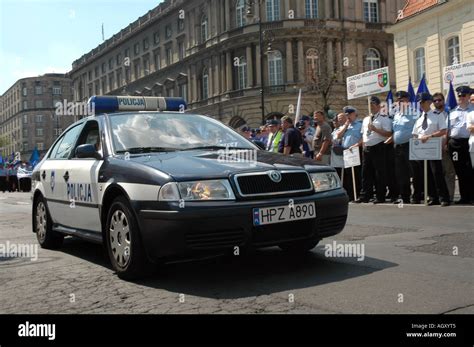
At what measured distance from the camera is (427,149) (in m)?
9.59

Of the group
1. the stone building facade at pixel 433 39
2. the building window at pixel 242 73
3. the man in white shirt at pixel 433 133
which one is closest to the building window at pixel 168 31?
the building window at pixel 242 73

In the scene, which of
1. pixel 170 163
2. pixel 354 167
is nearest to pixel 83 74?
pixel 354 167

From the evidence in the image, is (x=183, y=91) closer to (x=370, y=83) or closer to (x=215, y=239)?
(x=370, y=83)

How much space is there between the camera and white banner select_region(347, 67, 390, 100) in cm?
1448

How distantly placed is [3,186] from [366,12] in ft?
107

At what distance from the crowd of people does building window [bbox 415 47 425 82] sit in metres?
19.6

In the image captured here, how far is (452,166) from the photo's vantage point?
32.3 ft

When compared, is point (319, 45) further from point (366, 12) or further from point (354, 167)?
point (354, 167)


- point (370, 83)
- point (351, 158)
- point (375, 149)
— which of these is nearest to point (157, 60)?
point (370, 83)

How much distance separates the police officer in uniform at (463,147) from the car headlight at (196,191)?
651 centimetres

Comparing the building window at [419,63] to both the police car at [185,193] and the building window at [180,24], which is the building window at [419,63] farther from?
the building window at [180,24]

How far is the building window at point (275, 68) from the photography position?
147 ft

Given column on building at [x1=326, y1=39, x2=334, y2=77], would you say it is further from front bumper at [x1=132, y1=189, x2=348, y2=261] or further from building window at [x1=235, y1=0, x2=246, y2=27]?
front bumper at [x1=132, y1=189, x2=348, y2=261]

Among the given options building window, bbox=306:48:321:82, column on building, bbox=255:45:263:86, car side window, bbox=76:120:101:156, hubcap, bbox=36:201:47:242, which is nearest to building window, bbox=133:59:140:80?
column on building, bbox=255:45:263:86
